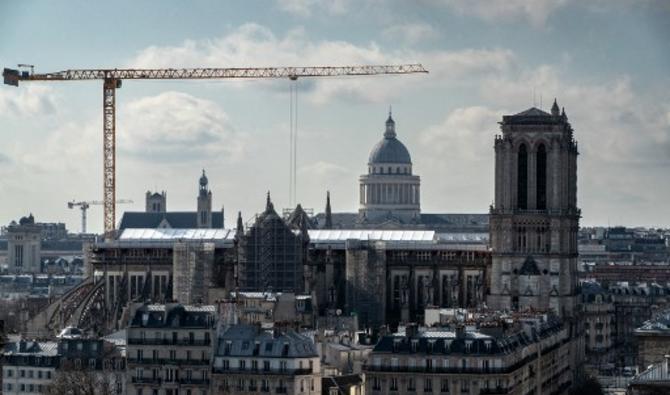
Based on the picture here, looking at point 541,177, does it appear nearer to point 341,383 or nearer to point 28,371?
point 341,383

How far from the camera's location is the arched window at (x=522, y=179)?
188000mm

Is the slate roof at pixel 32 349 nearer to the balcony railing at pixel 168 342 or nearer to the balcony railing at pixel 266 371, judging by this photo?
the balcony railing at pixel 168 342

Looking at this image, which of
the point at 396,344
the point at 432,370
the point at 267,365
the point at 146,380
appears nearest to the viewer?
the point at 267,365

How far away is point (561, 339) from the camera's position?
164750 millimetres

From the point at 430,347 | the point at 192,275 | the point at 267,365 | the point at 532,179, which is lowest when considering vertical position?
the point at 267,365

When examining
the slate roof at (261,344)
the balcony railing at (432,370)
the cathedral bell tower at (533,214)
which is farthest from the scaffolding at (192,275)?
the balcony railing at (432,370)

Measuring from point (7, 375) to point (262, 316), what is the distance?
71.5ft

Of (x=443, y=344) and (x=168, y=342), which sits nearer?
(x=443, y=344)

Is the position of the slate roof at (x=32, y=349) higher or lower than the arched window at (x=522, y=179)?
lower

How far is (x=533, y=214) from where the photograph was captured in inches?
7407

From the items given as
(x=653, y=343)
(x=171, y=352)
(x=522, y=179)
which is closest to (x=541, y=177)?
(x=522, y=179)

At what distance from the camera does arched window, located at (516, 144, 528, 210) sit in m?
188

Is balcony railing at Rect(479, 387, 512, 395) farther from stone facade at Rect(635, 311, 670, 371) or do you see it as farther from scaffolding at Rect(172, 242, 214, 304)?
scaffolding at Rect(172, 242, 214, 304)

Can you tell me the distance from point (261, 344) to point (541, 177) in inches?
2410
